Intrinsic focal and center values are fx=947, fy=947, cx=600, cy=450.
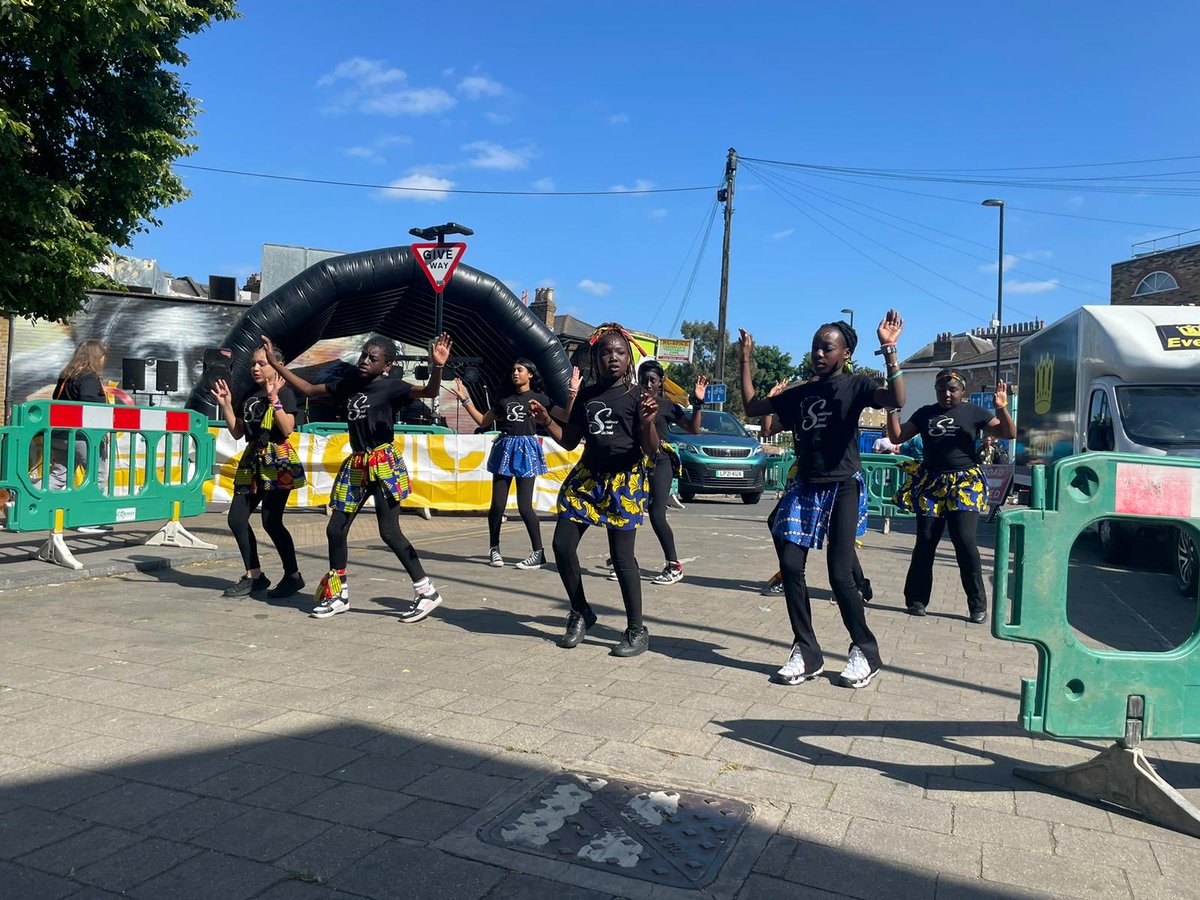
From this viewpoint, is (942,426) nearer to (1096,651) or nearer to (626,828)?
(1096,651)

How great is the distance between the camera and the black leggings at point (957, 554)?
6848mm

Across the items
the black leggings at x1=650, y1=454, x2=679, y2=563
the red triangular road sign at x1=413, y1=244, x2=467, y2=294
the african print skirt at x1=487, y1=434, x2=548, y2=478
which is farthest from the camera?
the red triangular road sign at x1=413, y1=244, x2=467, y2=294

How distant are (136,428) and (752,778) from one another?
6757 mm

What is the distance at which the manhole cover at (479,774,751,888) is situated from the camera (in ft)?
9.01

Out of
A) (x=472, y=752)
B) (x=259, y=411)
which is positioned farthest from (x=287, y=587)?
(x=472, y=752)

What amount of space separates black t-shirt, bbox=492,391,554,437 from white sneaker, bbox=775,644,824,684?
380 cm

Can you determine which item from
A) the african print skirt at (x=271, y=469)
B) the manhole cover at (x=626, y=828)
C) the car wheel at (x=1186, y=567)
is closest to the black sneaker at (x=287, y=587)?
the african print skirt at (x=271, y=469)

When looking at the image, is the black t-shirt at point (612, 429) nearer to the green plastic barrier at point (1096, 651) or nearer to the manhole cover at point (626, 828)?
the manhole cover at point (626, 828)

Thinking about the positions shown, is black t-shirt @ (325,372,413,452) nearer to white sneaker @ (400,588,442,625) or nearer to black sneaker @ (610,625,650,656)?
white sneaker @ (400,588,442,625)

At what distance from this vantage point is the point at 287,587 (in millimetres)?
6812

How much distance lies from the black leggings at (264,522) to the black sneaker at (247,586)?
0.09 meters

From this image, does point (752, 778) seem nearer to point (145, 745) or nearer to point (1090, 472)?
point (1090, 472)

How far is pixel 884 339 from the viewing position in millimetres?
4496

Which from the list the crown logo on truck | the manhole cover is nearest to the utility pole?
the crown logo on truck
